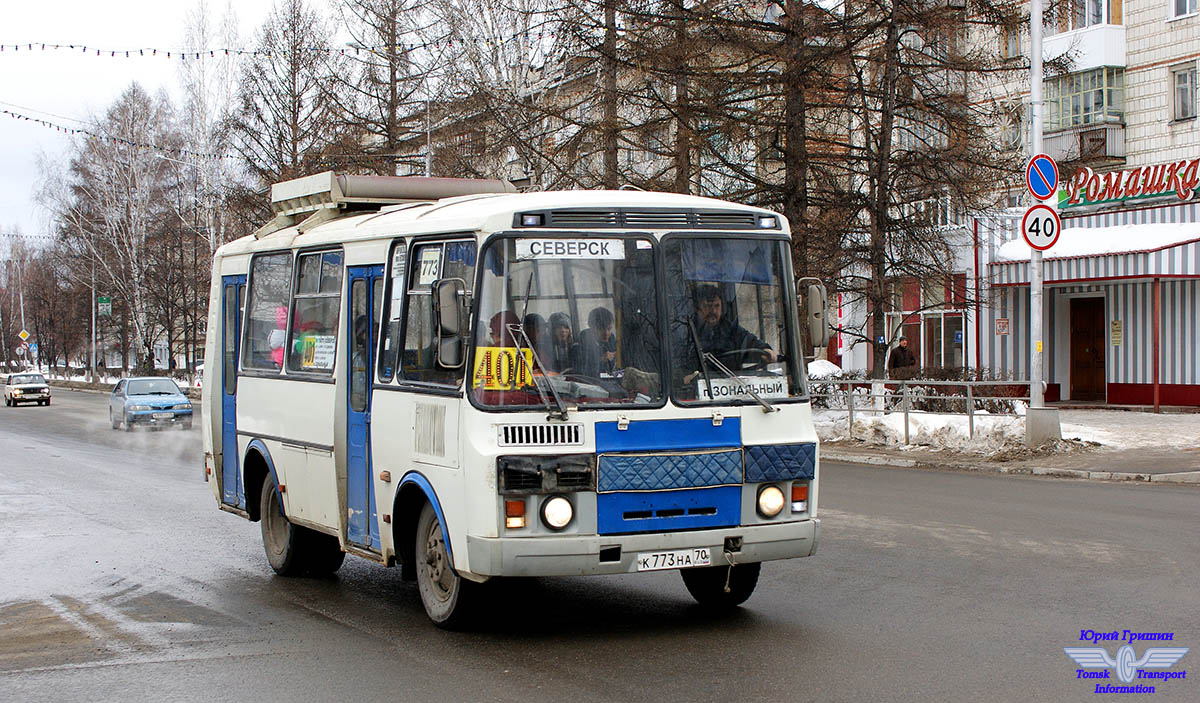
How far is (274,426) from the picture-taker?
10.5m

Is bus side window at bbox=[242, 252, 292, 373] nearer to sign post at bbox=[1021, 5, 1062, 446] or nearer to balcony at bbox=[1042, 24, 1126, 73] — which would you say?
sign post at bbox=[1021, 5, 1062, 446]

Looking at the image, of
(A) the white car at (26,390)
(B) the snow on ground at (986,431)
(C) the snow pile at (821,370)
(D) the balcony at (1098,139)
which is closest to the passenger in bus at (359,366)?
(B) the snow on ground at (986,431)

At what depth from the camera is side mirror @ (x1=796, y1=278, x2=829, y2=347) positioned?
26.6 ft

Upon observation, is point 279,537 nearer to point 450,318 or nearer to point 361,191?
point 361,191

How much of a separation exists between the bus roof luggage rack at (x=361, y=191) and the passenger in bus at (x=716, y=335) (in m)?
3.20

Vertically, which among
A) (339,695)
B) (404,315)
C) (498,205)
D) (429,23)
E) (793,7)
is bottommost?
(339,695)

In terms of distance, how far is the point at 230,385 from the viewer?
1156 centimetres

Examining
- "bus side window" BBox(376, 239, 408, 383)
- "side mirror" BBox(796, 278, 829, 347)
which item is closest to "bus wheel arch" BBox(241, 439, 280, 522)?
"bus side window" BBox(376, 239, 408, 383)

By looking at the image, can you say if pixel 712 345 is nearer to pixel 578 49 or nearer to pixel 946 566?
pixel 946 566

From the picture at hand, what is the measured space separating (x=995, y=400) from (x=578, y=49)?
423 inches

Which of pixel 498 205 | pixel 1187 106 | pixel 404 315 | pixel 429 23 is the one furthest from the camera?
pixel 429 23

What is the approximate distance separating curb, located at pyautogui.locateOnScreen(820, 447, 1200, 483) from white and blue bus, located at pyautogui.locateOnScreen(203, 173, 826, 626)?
399 inches

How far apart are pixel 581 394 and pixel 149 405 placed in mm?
27876

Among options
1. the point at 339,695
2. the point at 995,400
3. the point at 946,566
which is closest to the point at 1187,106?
the point at 995,400
